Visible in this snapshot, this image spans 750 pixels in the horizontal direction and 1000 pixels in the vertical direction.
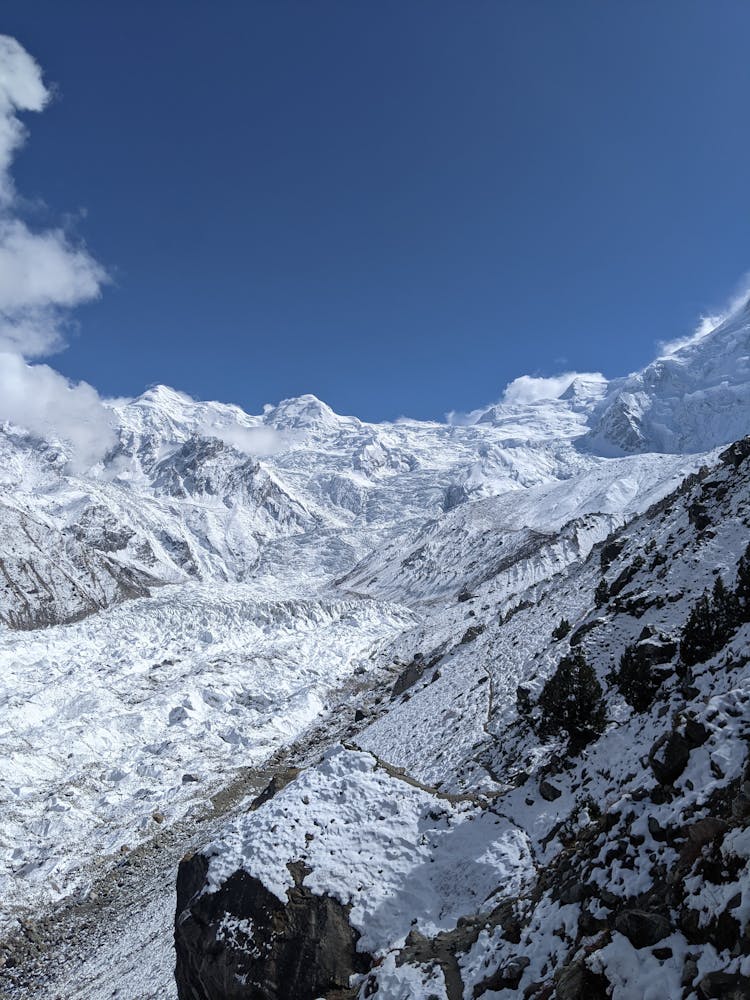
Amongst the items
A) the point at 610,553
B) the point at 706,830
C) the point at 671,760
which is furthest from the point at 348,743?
the point at 610,553

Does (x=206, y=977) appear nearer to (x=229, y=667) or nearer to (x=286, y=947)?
(x=286, y=947)

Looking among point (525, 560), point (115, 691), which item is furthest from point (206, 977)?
point (525, 560)

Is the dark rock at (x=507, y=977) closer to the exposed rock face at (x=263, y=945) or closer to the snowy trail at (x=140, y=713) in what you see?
the exposed rock face at (x=263, y=945)

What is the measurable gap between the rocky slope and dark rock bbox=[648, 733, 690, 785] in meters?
0.03

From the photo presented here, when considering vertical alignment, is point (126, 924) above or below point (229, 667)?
below

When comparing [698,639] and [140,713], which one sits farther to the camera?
[140,713]

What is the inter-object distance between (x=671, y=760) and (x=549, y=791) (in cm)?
697

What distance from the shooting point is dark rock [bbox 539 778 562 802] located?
17.2 meters

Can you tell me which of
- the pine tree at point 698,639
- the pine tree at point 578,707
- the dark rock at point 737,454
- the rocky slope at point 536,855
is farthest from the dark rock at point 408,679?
the pine tree at point 698,639

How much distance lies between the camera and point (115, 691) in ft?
238

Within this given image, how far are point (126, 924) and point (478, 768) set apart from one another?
2200 centimetres

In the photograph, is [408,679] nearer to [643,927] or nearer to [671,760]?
[671,760]

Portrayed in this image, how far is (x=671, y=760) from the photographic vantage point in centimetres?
1152

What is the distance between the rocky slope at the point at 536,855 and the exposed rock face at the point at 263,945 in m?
0.05
